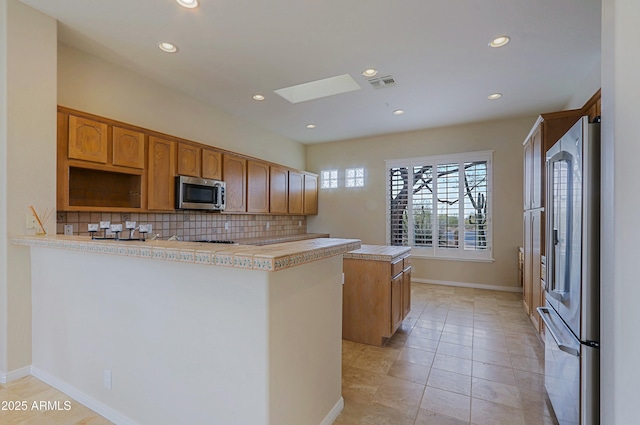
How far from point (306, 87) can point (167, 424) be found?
407cm

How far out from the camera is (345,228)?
656 centimetres

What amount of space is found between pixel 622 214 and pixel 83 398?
328cm

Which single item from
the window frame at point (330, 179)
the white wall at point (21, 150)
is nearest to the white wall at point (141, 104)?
the white wall at point (21, 150)

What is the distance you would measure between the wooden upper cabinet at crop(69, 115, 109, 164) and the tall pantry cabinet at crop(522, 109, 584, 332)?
4.54 m

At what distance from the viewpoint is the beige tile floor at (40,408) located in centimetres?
184

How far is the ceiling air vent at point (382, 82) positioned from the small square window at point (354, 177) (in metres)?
2.70

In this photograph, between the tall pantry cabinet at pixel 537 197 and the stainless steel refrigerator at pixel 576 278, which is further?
the tall pantry cabinet at pixel 537 197

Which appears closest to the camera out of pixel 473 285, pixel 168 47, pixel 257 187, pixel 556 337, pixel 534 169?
pixel 556 337

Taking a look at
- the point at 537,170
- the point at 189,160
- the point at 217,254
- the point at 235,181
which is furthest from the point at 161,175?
the point at 537,170

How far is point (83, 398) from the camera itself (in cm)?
200

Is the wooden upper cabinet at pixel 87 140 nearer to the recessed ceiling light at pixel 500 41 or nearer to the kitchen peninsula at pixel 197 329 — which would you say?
the kitchen peninsula at pixel 197 329

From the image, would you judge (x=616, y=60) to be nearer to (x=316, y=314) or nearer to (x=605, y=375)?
(x=605, y=375)

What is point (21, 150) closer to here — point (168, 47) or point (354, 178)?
point (168, 47)

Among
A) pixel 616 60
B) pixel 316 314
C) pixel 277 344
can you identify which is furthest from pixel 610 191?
pixel 277 344
